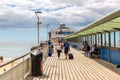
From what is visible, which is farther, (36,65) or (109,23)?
(109,23)

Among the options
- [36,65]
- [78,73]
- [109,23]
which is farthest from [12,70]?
[109,23]

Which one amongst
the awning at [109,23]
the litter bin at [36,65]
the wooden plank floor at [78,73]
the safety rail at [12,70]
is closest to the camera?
the safety rail at [12,70]

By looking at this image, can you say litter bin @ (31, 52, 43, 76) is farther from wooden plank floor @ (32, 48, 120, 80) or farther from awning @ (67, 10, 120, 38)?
awning @ (67, 10, 120, 38)

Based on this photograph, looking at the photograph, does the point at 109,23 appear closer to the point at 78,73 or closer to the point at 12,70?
the point at 78,73

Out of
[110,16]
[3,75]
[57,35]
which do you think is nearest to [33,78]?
[110,16]

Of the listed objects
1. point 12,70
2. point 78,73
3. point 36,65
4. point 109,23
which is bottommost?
point 78,73

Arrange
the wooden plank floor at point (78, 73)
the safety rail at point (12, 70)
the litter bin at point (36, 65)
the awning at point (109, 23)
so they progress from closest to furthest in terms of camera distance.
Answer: the safety rail at point (12, 70) < the awning at point (109, 23) < the wooden plank floor at point (78, 73) < the litter bin at point (36, 65)

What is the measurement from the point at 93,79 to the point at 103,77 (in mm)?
765

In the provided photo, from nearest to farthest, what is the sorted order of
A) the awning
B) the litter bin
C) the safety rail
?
the safety rail < the awning < the litter bin

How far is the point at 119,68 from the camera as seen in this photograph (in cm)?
1725

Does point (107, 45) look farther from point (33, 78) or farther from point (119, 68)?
point (33, 78)

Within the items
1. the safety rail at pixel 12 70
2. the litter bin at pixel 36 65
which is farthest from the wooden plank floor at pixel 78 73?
the safety rail at pixel 12 70

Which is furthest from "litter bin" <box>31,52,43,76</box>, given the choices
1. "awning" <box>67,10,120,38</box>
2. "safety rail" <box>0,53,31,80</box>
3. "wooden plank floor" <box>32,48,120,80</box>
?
"awning" <box>67,10,120,38</box>

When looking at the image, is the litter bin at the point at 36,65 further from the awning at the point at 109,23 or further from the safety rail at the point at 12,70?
the awning at the point at 109,23
